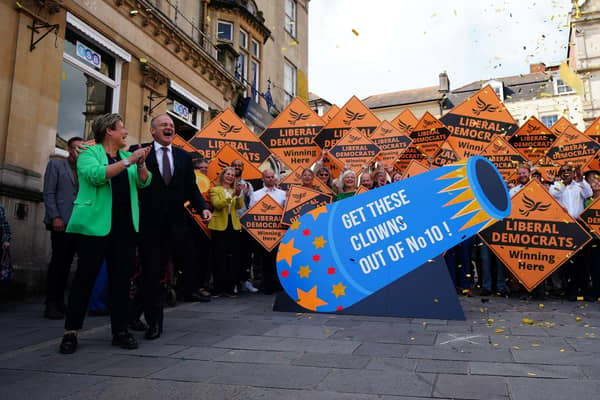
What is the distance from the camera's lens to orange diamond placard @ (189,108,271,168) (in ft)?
28.9

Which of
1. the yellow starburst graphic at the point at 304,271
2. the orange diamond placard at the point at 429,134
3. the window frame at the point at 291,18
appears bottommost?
the yellow starburst graphic at the point at 304,271

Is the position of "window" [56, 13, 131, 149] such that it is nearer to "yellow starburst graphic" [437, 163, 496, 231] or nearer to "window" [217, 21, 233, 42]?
"yellow starburst graphic" [437, 163, 496, 231]

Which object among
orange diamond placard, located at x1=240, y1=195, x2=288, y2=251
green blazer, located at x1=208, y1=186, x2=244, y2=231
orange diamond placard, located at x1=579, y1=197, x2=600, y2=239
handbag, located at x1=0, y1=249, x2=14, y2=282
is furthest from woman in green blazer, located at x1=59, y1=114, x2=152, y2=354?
orange diamond placard, located at x1=579, y1=197, x2=600, y2=239

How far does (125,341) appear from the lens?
3.62m

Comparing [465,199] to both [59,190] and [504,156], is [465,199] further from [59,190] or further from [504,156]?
[504,156]

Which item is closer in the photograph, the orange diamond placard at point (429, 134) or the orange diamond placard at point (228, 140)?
the orange diamond placard at point (228, 140)

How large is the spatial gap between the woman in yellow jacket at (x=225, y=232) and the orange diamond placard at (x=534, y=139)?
544 cm

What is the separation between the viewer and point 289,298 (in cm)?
539

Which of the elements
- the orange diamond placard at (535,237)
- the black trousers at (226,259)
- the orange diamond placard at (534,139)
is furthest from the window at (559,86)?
the black trousers at (226,259)

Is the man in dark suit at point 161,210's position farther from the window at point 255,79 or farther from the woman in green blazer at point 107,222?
the window at point 255,79

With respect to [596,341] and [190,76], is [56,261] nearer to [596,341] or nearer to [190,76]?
[596,341]

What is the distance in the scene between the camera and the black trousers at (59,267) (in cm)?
524

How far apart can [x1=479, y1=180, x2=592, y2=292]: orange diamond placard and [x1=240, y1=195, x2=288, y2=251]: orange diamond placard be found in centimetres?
302

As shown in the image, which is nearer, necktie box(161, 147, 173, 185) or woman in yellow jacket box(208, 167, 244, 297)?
necktie box(161, 147, 173, 185)
